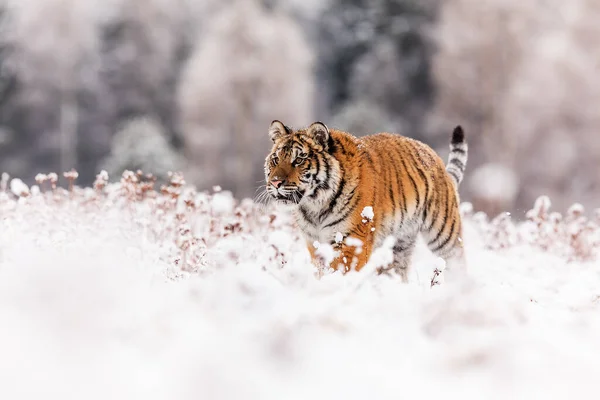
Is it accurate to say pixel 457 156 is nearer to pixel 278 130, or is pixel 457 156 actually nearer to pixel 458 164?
pixel 458 164

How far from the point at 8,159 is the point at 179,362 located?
25204 mm

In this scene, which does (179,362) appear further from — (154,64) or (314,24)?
(314,24)

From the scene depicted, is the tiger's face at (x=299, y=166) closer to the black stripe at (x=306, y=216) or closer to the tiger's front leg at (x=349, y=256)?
the black stripe at (x=306, y=216)

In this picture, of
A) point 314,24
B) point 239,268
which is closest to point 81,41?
point 314,24

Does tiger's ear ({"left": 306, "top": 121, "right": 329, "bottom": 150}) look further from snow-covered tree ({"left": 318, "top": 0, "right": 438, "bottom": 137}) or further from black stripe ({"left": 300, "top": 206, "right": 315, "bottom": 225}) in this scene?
snow-covered tree ({"left": 318, "top": 0, "right": 438, "bottom": 137})

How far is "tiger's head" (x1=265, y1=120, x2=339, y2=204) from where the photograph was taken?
4.22 metres

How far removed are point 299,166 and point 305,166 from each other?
4 centimetres

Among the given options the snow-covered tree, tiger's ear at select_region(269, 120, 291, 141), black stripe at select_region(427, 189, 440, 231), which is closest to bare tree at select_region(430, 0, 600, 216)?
the snow-covered tree

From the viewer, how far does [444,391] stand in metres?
2.08

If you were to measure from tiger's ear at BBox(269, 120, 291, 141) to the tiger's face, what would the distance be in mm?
144

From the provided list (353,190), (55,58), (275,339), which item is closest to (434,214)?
(353,190)

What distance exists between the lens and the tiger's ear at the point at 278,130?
14.8ft

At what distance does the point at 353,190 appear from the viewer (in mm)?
4363

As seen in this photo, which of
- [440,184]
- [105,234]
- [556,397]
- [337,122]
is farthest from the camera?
[337,122]
